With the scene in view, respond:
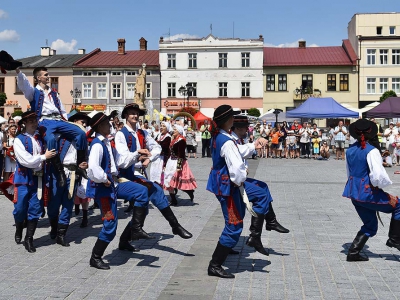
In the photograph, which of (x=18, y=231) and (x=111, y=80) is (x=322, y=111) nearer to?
(x=18, y=231)

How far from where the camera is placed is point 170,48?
188 ft

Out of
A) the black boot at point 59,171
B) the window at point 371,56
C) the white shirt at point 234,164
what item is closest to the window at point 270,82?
the window at point 371,56

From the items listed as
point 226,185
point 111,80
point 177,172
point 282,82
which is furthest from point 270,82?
point 226,185

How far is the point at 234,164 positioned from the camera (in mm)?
5285

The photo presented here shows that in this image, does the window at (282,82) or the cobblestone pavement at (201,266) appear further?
the window at (282,82)

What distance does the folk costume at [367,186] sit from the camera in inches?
233

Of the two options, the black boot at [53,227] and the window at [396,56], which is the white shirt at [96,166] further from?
the window at [396,56]

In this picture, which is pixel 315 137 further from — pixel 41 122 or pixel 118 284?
pixel 118 284

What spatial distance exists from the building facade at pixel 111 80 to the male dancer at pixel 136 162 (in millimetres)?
50893

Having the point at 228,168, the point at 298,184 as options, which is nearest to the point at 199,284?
the point at 228,168

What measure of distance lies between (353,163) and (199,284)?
92.8 inches

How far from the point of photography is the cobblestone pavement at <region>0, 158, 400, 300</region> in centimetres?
501

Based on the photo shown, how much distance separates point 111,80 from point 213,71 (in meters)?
11.5

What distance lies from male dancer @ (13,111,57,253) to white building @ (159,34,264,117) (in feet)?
163
